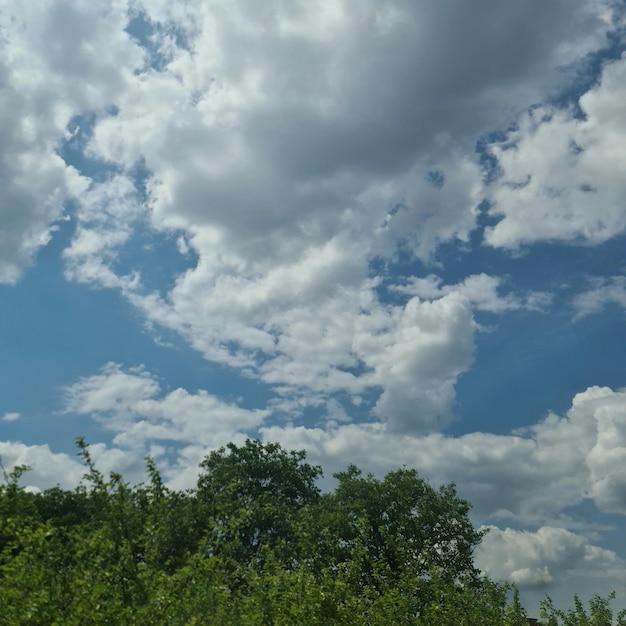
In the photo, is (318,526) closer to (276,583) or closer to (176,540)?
(176,540)

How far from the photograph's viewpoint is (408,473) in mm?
59969

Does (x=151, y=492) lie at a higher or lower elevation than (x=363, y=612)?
higher

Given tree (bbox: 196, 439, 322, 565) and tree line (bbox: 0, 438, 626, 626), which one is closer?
tree line (bbox: 0, 438, 626, 626)

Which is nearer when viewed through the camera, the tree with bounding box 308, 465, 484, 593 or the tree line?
the tree line

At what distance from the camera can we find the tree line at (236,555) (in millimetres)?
15539

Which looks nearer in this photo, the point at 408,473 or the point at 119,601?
the point at 119,601

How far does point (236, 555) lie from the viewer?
58031 mm

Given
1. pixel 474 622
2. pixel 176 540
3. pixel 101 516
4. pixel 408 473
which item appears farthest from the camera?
pixel 408 473

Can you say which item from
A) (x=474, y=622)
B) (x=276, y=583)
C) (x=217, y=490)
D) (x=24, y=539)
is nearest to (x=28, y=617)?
(x=24, y=539)

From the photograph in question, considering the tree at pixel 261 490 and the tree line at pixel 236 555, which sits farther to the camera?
the tree at pixel 261 490

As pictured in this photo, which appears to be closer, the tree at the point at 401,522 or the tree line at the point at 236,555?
the tree line at the point at 236,555

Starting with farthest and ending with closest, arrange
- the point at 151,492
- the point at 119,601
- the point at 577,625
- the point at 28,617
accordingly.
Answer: the point at 577,625, the point at 151,492, the point at 119,601, the point at 28,617

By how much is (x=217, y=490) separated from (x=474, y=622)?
31.4m

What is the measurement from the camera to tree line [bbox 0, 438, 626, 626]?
612 inches
